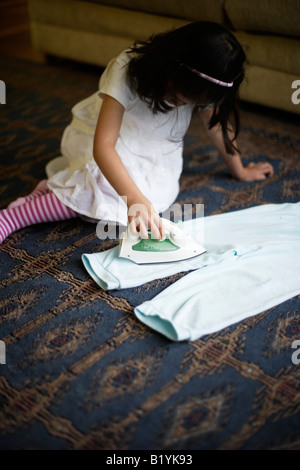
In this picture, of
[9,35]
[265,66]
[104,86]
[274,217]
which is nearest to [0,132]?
[104,86]

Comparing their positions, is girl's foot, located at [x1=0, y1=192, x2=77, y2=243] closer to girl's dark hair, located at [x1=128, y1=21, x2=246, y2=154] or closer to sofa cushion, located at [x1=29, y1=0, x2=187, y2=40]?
girl's dark hair, located at [x1=128, y1=21, x2=246, y2=154]

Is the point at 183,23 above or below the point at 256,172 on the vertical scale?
above

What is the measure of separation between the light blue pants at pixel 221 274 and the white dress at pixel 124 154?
12 centimetres

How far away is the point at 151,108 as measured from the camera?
1.05 metres

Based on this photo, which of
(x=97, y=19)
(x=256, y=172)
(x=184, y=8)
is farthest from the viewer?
(x=97, y=19)

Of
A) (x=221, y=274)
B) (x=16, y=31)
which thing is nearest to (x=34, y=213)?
(x=221, y=274)

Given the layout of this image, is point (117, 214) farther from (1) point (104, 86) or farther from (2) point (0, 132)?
(2) point (0, 132)

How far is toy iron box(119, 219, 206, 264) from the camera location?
3.03 feet

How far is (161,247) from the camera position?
93 centimetres

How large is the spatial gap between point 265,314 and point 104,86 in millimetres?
562

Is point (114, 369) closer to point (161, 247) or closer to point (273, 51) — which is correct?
point (161, 247)

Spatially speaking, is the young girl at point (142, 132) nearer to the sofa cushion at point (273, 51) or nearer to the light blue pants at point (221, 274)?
the light blue pants at point (221, 274)

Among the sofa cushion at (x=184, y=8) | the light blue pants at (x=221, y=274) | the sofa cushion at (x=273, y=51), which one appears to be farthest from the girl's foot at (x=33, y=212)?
the sofa cushion at (x=184, y=8)

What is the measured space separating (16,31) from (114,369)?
8.55 feet
